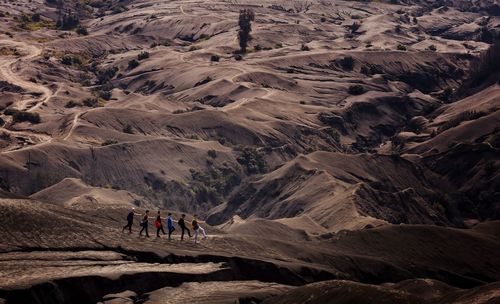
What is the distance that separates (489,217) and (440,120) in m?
31.1

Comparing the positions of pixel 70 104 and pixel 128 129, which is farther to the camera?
pixel 70 104

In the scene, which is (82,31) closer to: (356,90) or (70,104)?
(70,104)

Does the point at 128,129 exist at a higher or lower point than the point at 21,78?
higher

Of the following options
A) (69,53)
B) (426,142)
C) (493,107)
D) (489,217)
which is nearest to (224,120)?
(426,142)

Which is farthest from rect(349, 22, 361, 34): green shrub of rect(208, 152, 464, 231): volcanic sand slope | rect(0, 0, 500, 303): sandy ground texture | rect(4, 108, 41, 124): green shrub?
rect(208, 152, 464, 231): volcanic sand slope

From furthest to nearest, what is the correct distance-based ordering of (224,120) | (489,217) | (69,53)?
(69,53), (224,120), (489,217)

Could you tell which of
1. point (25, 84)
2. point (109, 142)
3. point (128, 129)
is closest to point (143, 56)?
point (25, 84)

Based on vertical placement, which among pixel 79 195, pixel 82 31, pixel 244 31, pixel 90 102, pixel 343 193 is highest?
pixel 343 193

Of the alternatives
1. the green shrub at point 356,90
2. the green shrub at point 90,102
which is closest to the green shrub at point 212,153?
the green shrub at point 90,102

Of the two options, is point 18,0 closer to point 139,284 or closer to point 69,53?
point 69,53

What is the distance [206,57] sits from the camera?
129 metres

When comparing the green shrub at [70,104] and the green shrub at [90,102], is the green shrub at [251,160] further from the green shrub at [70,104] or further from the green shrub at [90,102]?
the green shrub at [70,104]

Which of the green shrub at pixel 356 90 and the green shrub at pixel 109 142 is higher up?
the green shrub at pixel 109 142

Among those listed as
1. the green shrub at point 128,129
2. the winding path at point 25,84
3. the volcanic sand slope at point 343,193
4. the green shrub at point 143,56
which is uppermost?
the volcanic sand slope at point 343,193
